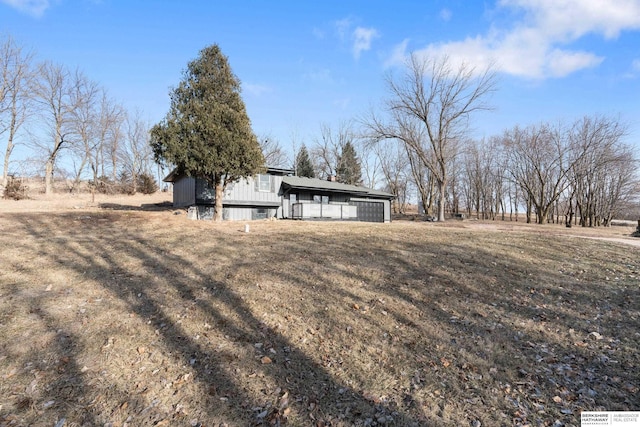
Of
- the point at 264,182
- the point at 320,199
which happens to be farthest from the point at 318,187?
the point at 264,182

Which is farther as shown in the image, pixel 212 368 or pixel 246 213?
pixel 246 213

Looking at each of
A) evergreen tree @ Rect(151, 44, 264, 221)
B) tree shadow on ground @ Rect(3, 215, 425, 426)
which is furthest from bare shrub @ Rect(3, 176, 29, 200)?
tree shadow on ground @ Rect(3, 215, 425, 426)

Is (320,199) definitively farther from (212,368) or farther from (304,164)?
(304,164)

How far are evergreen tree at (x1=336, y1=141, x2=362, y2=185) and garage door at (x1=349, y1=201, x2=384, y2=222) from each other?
17.9 m

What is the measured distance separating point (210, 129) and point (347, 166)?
3208cm

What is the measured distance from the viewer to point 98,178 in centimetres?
3847

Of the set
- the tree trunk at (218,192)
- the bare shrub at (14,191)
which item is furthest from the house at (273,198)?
the bare shrub at (14,191)

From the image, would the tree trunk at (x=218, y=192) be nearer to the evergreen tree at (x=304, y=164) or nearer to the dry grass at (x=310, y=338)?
the dry grass at (x=310, y=338)

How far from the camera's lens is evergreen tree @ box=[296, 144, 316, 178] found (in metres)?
44.5

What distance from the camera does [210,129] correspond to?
15.8m

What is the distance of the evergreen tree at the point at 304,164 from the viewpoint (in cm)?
4447

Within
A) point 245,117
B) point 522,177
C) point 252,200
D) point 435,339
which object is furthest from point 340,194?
point 522,177

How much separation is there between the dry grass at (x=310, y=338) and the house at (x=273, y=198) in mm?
11123

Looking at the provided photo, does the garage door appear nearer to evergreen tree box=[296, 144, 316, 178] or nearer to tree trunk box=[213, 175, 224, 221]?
tree trunk box=[213, 175, 224, 221]
